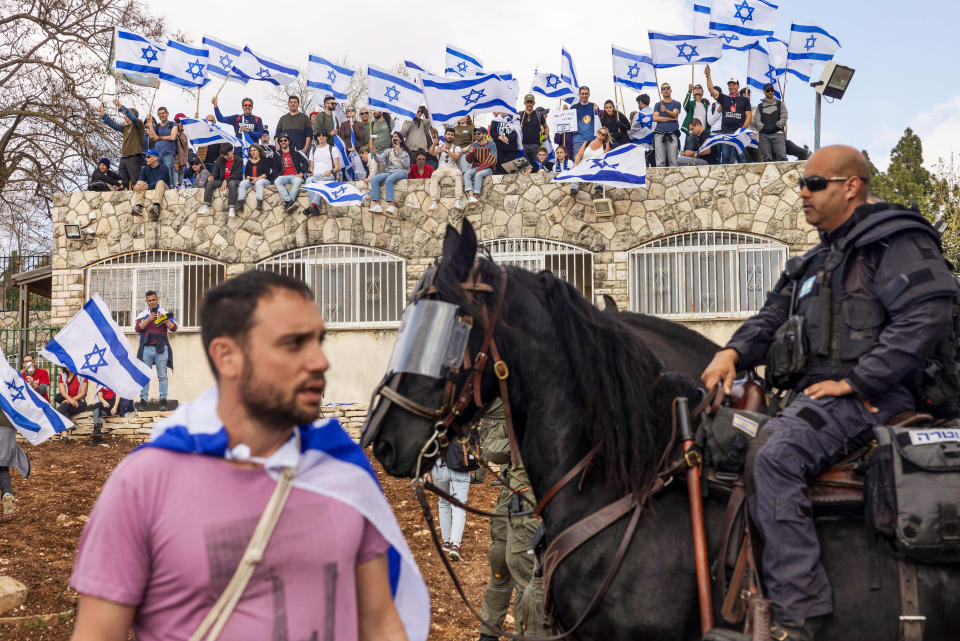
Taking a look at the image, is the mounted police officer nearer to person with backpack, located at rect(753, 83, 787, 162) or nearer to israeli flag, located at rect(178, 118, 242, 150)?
person with backpack, located at rect(753, 83, 787, 162)

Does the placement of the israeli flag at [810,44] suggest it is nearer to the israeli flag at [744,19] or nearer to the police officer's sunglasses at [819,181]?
the israeli flag at [744,19]

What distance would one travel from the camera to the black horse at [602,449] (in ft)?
11.4

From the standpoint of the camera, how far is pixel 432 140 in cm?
1945

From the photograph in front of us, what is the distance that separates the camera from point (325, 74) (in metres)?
20.0

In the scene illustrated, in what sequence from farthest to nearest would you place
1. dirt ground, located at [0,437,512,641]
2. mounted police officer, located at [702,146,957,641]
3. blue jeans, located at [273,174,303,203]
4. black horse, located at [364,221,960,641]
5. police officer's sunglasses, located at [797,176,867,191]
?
blue jeans, located at [273,174,303,203] < dirt ground, located at [0,437,512,641] < police officer's sunglasses, located at [797,176,867,191] < black horse, located at [364,221,960,641] < mounted police officer, located at [702,146,957,641]

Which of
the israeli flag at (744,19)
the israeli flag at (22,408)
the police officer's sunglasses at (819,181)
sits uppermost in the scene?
the israeli flag at (744,19)

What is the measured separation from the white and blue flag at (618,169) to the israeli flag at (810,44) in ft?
15.9

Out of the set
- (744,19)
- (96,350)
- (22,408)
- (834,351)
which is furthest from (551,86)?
(834,351)

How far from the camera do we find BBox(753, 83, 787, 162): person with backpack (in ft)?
57.7

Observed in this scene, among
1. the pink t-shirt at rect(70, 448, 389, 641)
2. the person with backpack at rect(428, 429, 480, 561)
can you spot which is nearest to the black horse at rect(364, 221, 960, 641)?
the pink t-shirt at rect(70, 448, 389, 641)

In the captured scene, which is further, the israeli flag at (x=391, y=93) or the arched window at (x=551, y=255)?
the israeli flag at (x=391, y=93)

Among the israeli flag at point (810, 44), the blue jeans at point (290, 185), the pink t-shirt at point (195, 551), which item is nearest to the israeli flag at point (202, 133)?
the blue jeans at point (290, 185)

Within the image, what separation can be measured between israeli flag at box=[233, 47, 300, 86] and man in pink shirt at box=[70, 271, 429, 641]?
1965 cm

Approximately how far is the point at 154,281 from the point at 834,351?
Result: 18.4 meters
